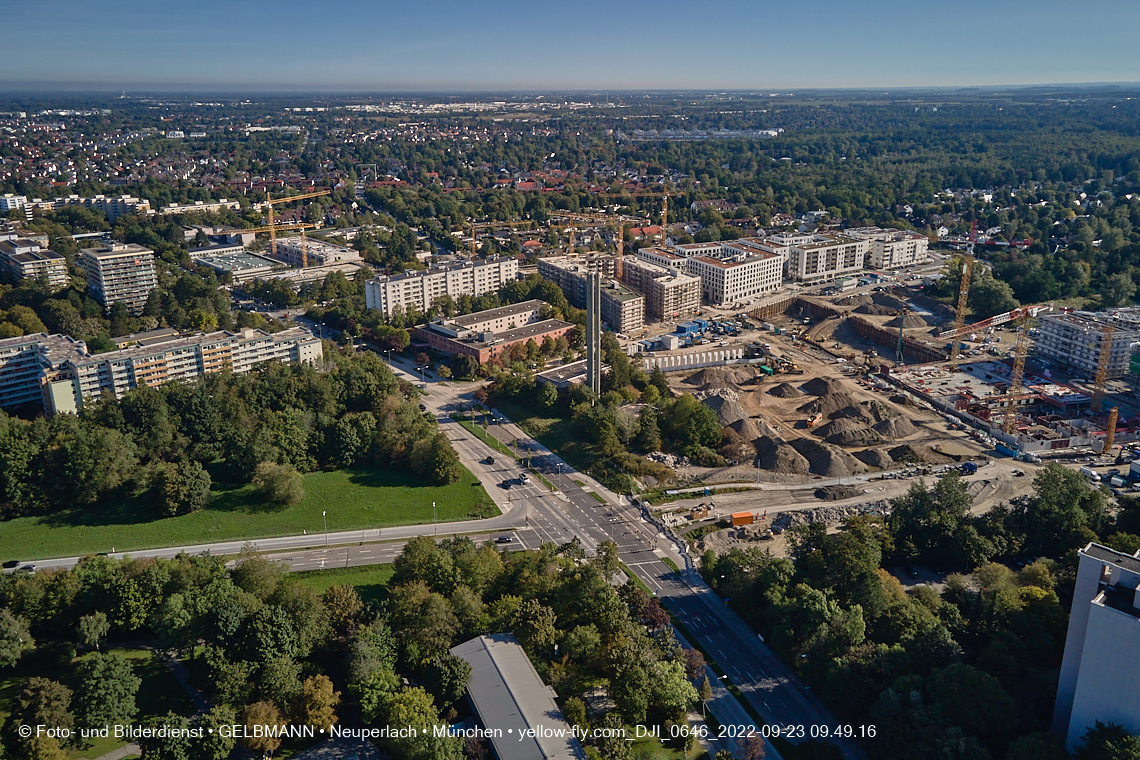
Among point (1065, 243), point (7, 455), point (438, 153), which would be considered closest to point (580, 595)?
point (7, 455)

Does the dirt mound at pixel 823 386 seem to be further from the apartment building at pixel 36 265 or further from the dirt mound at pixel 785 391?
the apartment building at pixel 36 265

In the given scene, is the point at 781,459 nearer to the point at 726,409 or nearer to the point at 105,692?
the point at 726,409

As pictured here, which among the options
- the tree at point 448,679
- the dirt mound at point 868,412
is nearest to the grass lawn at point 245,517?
the tree at point 448,679

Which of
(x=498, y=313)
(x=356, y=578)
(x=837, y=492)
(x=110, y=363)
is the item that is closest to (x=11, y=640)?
(x=356, y=578)

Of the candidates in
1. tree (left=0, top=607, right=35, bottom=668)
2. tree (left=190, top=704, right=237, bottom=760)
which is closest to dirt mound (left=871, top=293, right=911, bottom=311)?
tree (left=190, top=704, right=237, bottom=760)

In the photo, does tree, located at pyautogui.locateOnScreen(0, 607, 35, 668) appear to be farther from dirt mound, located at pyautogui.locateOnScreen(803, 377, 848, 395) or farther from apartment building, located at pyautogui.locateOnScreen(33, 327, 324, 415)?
dirt mound, located at pyautogui.locateOnScreen(803, 377, 848, 395)

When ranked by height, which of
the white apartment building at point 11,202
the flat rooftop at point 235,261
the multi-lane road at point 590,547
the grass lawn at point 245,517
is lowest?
the multi-lane road at point 590,547

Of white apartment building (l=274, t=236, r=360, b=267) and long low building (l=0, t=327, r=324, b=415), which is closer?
long low building (l=0, t=327, r=324, b=415)

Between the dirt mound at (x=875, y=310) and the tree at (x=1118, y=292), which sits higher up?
the tree at (x=1118, y=292)
